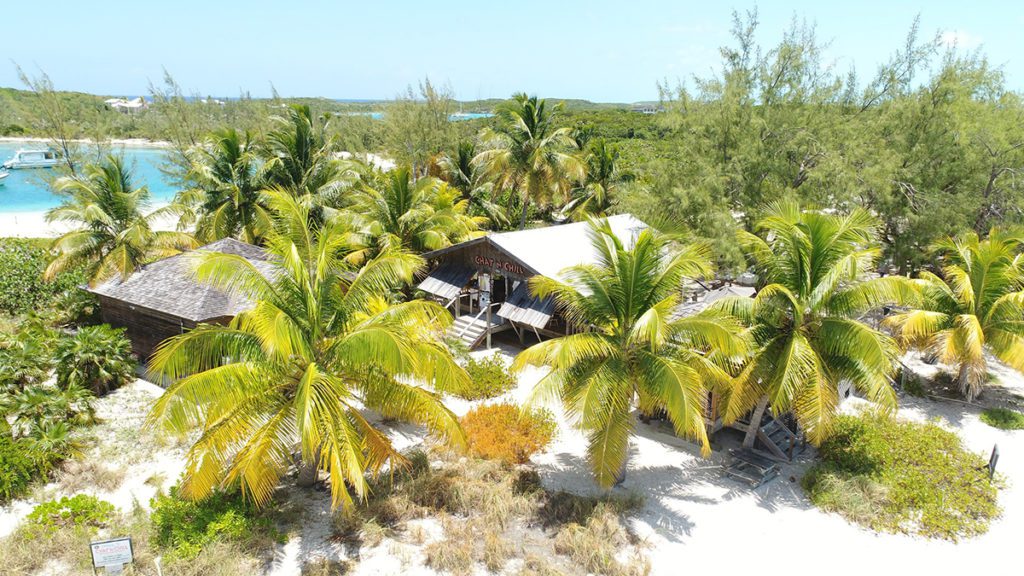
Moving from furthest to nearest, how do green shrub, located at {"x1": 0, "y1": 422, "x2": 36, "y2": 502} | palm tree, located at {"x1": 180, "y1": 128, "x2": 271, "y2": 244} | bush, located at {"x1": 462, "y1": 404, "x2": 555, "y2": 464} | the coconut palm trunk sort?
palm tree, located at {"x1": 180, "y1": 128, "x2": 271, "y2": 244}, the coconut palm trunk, bush, located at {"x1": 462, "y1": 404, "x2": 555, "y2": 464}, green shrub, located at {"x1": 0, "y1": 422, "x2": 36, "y2": 502}

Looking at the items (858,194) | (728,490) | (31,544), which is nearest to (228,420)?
(31,544)

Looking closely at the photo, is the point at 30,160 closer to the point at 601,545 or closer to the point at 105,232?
the point at 105,232

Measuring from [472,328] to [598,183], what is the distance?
1428cm

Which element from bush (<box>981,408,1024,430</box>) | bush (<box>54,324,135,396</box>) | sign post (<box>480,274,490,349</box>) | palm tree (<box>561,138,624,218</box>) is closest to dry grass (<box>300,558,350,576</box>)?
bush (<box>54,324,135,396</box>)

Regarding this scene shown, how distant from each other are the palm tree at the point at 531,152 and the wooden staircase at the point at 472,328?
9153 millimetres

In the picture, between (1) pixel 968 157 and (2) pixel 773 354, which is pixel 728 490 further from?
(1) pixel 968 157

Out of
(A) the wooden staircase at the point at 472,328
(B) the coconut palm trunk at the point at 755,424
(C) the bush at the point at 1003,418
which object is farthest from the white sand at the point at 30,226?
(C) the bush at the point at 1003,418

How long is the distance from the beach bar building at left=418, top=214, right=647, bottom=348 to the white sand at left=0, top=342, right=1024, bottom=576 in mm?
4962

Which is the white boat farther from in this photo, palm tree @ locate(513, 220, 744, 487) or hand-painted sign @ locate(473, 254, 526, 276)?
palm tree @ locate(513, 220, 744, 487)

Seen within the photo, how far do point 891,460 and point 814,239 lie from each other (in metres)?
4.99

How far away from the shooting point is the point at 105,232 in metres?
17.9

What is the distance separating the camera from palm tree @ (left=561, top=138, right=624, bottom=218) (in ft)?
98.9

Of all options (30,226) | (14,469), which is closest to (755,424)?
(14,469)

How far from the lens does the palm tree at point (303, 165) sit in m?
22.5
